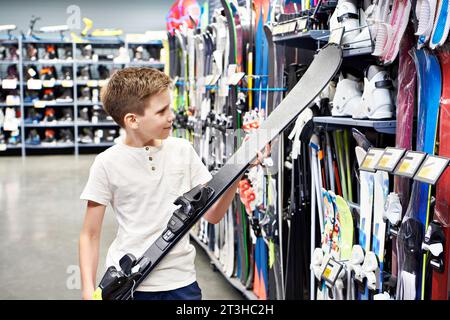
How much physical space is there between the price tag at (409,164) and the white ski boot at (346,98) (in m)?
0.45

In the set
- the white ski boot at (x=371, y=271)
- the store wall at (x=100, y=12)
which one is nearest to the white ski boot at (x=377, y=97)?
the white ski boot at (x=371, y=271)

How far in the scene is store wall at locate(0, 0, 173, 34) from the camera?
33.7 ft

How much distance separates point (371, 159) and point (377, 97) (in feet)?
0.81

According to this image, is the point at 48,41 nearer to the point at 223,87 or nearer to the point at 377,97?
the point at 223,87

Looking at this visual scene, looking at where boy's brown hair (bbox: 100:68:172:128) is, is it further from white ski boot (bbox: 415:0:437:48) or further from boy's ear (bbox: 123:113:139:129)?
white ski boot (bbox: 415:0:437:48)

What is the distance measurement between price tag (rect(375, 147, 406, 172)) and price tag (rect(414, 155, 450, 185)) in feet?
0.30

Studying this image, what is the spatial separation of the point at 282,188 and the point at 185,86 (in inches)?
87.6

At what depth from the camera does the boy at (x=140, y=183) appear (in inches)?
53.6

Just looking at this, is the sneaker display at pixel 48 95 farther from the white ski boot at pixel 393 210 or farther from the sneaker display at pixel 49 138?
the white ski boot at pixel 393 210

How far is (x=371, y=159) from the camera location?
1.59 meters

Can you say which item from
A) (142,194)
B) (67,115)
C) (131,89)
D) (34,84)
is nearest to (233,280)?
(142,194)

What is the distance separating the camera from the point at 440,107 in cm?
152

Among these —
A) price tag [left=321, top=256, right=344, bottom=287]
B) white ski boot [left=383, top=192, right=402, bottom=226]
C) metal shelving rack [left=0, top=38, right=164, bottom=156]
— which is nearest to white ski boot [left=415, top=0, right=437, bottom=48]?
white ski boot [left=383, top=192, right=402, bottom=226]
